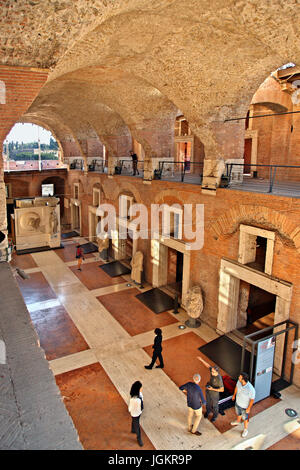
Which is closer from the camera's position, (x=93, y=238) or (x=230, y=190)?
(x=230, y=190)

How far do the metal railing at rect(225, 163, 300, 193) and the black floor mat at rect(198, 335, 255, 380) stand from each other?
4.08 meters

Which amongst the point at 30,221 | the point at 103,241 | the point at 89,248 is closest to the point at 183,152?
the point at 103,241

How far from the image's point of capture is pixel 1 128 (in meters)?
5.06

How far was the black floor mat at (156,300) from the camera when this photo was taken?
11133mm

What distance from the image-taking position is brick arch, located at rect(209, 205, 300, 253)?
7.10 metres

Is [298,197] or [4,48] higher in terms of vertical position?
[4,48]

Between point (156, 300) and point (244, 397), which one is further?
point (156, 300)

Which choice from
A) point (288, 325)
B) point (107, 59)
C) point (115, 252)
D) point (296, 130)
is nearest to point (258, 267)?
point (288, 325)

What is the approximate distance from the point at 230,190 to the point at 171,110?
4788 millimetres

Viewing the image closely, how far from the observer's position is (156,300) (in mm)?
11602

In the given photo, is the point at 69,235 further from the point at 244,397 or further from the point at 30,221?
the point at 244,397

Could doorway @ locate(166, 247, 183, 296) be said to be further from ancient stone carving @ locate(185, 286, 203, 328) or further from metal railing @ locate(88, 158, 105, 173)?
metal railing @ locate(88, 158, 105, 173)

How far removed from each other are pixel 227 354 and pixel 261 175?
7.14 metres

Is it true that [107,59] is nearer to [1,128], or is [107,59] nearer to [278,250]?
[1,128]
